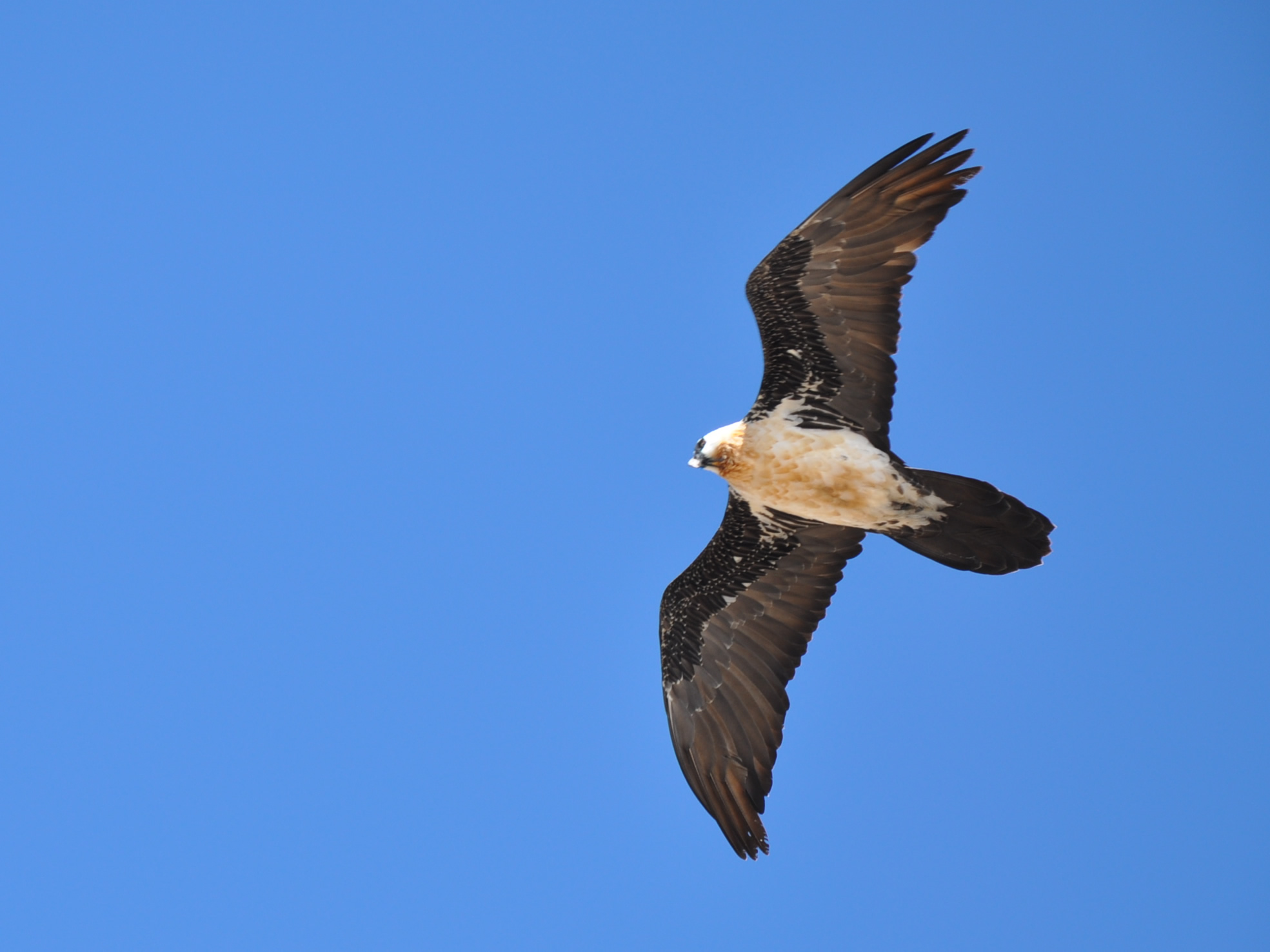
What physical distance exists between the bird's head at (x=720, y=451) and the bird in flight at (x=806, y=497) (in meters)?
0.01

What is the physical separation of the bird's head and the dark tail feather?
1765 millimetres

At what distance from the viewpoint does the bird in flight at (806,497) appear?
10234mm

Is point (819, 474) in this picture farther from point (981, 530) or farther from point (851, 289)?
point (851, 289)

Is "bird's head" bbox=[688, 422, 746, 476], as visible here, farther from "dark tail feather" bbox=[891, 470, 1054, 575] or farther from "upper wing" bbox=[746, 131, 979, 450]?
"dark tail feather" bbox=[891, 470, 1054, 575]

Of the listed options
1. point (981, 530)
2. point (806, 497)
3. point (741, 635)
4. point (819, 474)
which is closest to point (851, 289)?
point (819, 474)

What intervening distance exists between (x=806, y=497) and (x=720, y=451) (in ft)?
3.25

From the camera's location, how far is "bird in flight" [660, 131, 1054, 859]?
10234 mm

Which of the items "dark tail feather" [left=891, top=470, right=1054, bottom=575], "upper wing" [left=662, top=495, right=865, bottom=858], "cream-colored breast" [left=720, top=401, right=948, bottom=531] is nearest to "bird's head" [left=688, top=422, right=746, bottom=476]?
"cream-colored breast" [left=720, top=401, right=948, bottom=531]

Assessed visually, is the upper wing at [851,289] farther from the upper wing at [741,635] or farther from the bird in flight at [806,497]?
the upper wing at [741,635]

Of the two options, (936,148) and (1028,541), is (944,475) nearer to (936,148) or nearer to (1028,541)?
(1028,541)

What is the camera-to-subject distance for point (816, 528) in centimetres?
1170

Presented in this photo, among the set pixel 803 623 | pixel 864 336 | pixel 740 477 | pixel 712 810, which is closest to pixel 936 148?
pixel 864 336

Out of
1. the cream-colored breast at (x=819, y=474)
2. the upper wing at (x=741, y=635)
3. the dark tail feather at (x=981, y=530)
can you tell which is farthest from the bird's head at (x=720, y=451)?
the dark tail feather at (x=981, y=530)

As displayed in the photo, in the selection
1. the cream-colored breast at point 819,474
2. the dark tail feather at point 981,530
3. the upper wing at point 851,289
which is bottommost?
the dark tail feather at point 981,530
